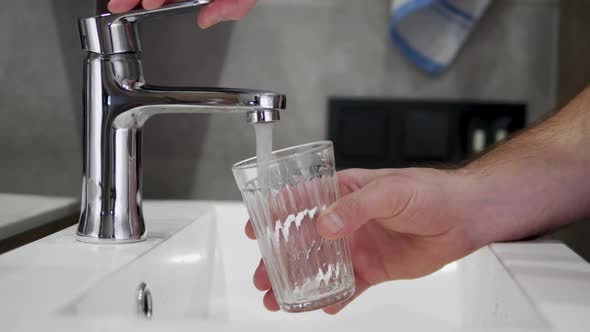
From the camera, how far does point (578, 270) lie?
1.73ft

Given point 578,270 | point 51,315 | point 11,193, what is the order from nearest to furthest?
1. point 51,315
2. point 578,270
3. point 11,193

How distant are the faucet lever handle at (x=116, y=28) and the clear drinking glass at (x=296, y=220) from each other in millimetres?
155

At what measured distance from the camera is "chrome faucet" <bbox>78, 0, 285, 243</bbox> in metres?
0.62

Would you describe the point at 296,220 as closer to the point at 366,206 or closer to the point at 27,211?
the point at 366,206

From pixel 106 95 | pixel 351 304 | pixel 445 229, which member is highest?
pixel 106 95

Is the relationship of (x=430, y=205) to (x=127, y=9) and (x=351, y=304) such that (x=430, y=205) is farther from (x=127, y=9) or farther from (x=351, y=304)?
(x=127, y=9)

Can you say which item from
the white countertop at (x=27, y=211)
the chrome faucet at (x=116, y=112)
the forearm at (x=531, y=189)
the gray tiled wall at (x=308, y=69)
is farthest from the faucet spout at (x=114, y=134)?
the gray tiled wall at (x=308, y=69)

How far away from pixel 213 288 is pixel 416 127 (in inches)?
23.5

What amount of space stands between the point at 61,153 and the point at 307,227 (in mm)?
505

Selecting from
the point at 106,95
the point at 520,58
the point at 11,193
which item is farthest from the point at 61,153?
the point at 520,58

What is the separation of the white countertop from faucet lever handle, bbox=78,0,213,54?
0.64 ft

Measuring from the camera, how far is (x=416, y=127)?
50.1 inches

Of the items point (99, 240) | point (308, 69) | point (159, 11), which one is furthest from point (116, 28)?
point (308, 69)

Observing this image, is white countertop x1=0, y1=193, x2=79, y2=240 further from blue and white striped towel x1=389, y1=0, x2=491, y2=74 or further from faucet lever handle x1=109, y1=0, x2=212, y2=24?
blue and white striped towel x1=389, y1=0, x2=491, y2=74
